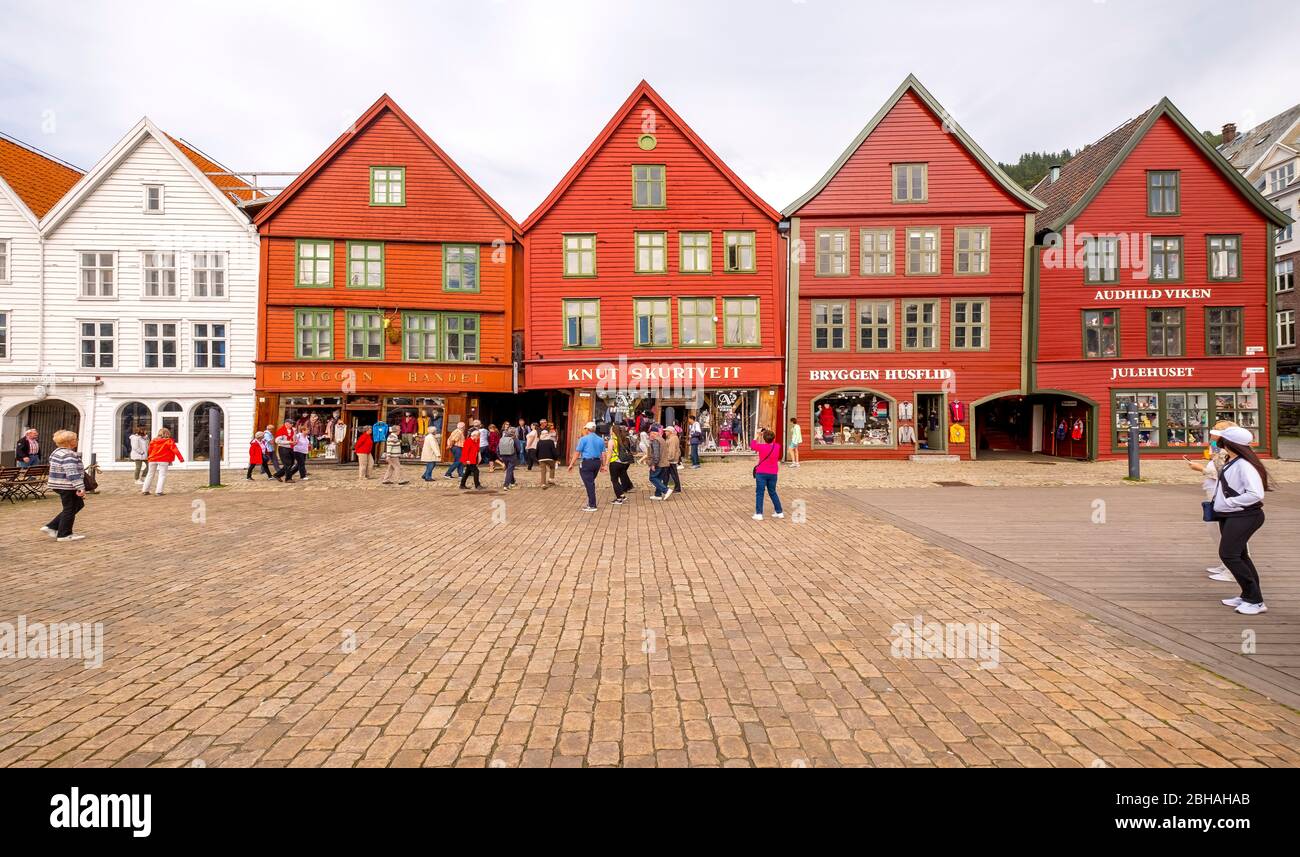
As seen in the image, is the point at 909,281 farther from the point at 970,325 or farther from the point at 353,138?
the point at 353,138

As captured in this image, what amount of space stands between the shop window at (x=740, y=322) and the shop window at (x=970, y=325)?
8.18 metres

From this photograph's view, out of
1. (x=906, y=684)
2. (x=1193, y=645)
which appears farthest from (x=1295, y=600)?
(x=906, y=684)

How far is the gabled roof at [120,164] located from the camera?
24.8 metres

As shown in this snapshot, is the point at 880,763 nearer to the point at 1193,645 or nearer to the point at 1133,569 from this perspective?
the point at 1193,645

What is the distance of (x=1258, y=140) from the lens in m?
47.8

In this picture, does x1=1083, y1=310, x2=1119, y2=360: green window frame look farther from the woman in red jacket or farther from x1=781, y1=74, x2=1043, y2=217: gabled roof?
the woman in red jacket

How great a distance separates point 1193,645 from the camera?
5.32m

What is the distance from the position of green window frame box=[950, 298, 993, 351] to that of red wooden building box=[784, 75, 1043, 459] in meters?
0.04

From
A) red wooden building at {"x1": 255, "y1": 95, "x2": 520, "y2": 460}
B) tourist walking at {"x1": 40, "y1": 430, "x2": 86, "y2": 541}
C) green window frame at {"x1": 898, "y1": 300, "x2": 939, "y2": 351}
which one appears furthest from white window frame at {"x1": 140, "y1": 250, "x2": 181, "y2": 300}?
green window frame at {"x1": 898, "y1": 300, "x2": 939, "y2": 351}

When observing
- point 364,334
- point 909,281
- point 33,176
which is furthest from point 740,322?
point 33,176

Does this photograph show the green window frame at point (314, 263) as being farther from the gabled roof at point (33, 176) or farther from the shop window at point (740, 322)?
the shop window at point (740, 322)

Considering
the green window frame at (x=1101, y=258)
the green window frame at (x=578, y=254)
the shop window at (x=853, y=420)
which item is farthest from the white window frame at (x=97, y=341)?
the green window frame at (x=1101, y=258)

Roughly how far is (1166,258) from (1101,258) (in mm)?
2736
